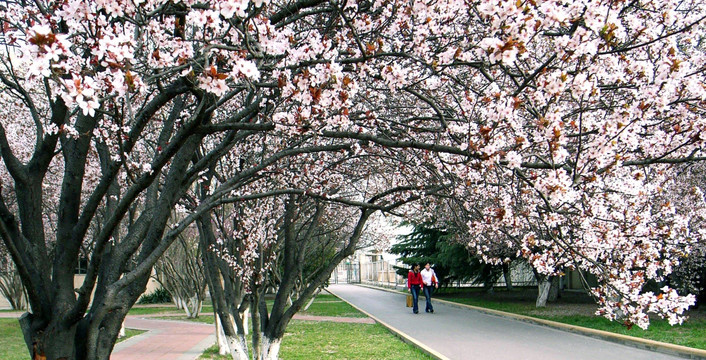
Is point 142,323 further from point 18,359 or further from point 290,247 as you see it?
point 290,247

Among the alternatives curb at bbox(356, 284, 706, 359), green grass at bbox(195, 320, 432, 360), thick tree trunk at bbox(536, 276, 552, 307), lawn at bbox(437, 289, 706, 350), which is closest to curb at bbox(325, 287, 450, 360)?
green grass at bbox(195, 320, 432, 360)

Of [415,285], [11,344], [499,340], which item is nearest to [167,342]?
[11,344]

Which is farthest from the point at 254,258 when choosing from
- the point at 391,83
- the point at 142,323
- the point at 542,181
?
the point at 142,323

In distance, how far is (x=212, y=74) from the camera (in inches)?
119

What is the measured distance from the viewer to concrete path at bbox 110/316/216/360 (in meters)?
11.4

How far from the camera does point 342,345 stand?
11.7 metres

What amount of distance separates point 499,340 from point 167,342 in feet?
24.7

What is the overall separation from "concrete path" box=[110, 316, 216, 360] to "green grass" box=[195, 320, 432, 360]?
23.0 inches

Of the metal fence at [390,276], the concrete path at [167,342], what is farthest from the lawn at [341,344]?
the metal fence at [390,276]

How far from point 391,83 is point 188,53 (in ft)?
4.59

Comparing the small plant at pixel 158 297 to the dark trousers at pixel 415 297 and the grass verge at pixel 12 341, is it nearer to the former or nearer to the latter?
the grass verge at pixel 12 341

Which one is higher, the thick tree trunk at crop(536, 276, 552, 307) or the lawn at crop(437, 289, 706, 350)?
the thick tree trunk at crop(536, 276, 552, 307)

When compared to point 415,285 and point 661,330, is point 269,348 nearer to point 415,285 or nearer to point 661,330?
point 661,330

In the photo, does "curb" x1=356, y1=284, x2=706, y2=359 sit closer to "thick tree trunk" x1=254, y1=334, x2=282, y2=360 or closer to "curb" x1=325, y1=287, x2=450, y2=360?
"curb" x1=325, y1=287, x2=450, y2=360
